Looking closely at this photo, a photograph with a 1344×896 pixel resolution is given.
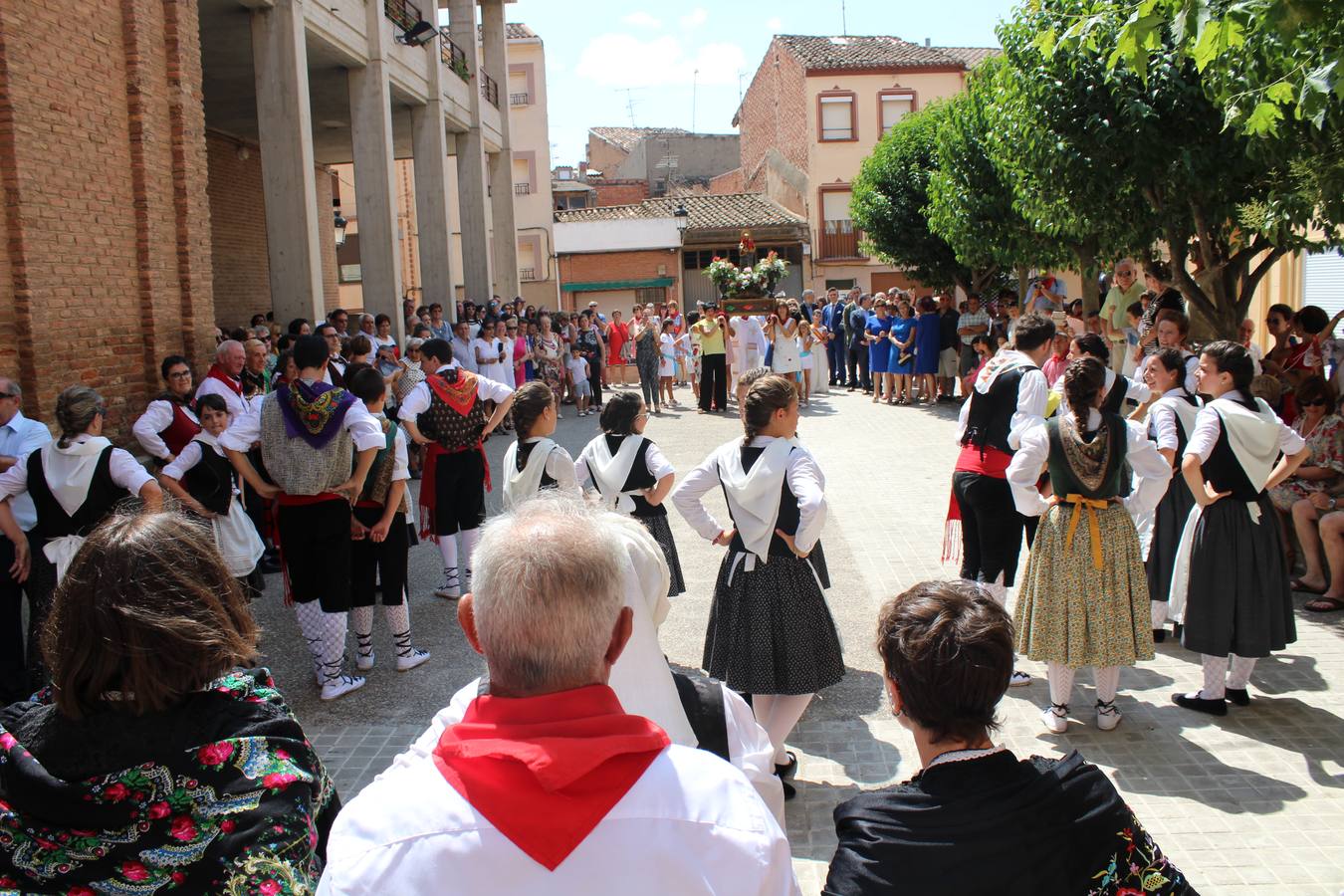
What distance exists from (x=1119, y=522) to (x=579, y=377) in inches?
610

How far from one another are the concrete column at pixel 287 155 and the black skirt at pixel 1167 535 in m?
10.4

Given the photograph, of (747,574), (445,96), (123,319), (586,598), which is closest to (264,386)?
(123,319)

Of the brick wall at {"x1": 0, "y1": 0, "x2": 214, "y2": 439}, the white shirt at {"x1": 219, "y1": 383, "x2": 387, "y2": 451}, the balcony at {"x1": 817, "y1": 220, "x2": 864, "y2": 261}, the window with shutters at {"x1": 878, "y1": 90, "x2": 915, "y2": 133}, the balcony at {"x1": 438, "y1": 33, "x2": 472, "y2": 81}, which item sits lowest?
the white shirt at {"x1": 219, "y1": 383, "x2": 387, "y2": 451}

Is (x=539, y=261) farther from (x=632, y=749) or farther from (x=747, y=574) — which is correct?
(x=632, y=749)

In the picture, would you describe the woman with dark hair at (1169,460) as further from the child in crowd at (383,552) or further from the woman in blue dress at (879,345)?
the woman in blue dress at (879,345)

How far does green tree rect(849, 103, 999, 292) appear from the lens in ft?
78.1

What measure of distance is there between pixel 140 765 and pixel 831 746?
12.5 feet

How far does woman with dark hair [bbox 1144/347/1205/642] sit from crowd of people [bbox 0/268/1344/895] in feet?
0.07

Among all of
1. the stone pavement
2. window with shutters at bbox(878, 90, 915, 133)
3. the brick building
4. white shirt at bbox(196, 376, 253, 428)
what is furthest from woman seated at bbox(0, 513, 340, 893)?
window with shutters at bbox(878, 90, 915, 133)

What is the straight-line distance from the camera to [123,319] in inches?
388

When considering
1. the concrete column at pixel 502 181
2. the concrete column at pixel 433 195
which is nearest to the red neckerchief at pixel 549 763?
the concrete column at pixel 433 195

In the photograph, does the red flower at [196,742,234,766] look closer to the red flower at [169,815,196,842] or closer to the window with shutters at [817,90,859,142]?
the red flower at [169,815,196,842]

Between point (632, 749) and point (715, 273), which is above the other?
point (715, 273)

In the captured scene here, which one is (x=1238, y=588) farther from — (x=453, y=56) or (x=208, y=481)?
(x=453, y=56)
